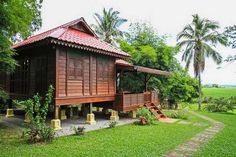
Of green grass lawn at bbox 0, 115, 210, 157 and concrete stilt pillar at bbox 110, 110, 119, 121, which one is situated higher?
concrete stilt pillar at bbox 110, 110, 119, 121

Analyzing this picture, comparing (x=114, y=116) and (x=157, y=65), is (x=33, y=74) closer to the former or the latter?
(x=114, y=116)

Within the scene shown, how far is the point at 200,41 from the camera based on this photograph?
26.7 m

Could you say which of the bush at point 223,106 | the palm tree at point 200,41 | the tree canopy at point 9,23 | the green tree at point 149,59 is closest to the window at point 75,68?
the tree canopy at point 9,23

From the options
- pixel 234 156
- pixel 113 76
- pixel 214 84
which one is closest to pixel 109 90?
pixel 113 76

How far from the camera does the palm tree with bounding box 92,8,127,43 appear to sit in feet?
104

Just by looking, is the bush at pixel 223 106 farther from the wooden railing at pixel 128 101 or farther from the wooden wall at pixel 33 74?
the wooden wall at pixel 33 74

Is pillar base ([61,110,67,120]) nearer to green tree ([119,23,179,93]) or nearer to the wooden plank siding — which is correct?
the wooden plank siding

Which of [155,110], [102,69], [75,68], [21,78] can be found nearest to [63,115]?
[21,78]

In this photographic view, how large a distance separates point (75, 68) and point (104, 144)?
4.82 m

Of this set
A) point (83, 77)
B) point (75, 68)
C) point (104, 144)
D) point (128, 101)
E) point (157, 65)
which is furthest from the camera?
point (157, 65)

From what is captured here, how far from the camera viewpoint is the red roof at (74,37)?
10.7m

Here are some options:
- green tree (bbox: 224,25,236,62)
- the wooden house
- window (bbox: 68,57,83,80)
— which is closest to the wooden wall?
the wooden house

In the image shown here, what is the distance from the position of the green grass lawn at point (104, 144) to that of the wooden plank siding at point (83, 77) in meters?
2.32

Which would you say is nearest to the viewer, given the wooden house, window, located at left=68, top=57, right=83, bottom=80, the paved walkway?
the paved walkway
